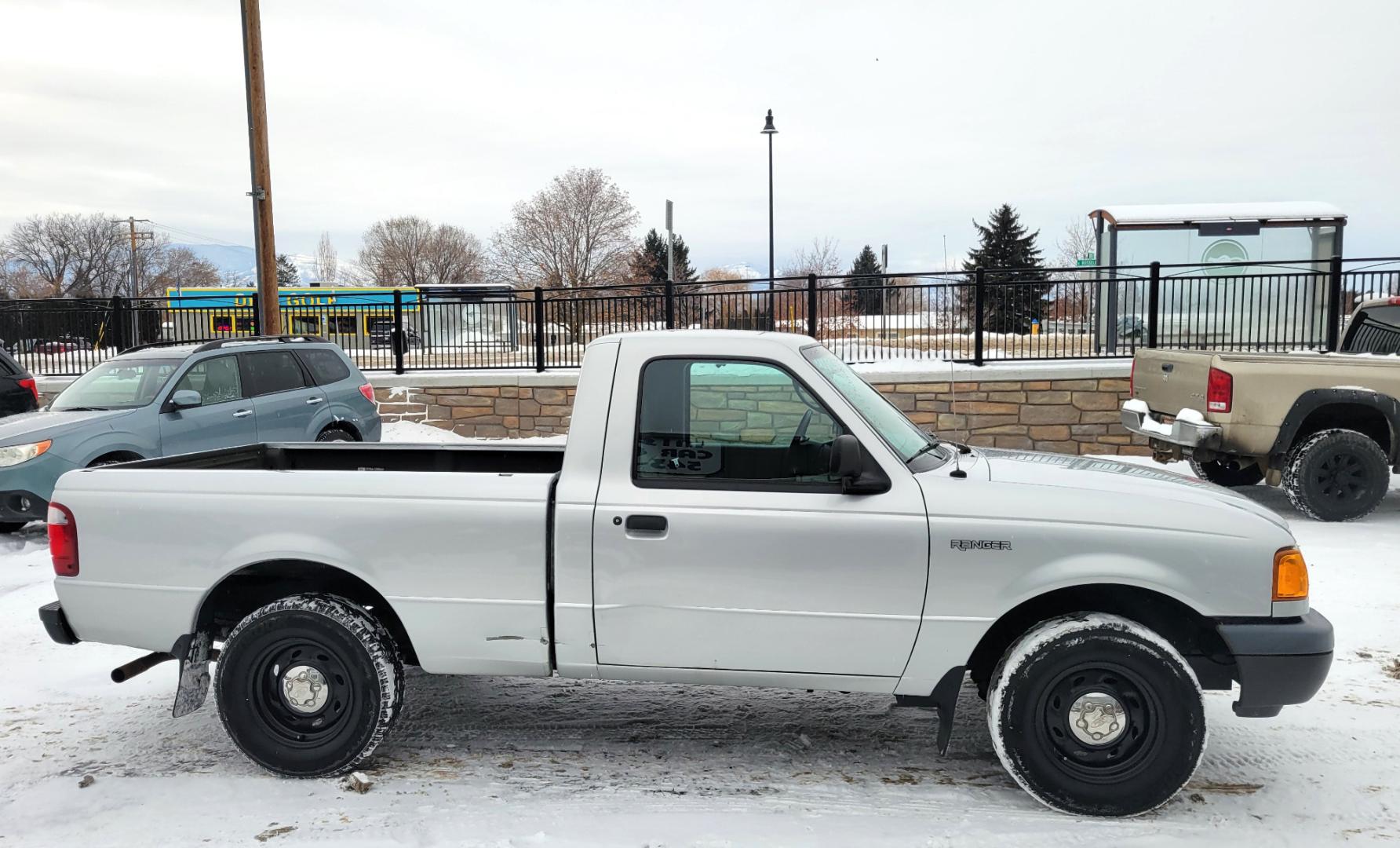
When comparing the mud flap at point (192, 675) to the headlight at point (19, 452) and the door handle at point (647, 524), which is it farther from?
the headlight at point (19, 452)

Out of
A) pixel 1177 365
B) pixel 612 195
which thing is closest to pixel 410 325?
pixel 1177 365

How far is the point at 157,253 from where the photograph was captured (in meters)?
85.0

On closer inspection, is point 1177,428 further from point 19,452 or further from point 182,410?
Result: point 19,452

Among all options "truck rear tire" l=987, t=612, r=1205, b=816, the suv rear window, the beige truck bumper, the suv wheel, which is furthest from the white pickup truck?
the suv rear window

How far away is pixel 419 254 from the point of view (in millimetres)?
67375

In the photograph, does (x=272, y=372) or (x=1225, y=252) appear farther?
(x=1225, y=252)

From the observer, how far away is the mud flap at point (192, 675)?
13.2 feet

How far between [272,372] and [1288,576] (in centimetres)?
920

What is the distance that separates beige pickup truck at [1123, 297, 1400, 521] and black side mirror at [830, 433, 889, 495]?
6.09 meters

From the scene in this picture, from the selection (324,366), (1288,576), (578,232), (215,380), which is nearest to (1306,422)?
(1288,576)

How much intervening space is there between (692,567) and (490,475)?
902 mm

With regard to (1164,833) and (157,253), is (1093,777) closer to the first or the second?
→ (1164,833)

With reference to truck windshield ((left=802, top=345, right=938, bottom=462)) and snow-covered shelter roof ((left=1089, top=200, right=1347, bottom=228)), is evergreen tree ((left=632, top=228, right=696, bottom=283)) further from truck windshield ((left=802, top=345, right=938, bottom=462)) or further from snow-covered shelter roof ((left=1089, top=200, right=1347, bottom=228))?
truck windshield ((left=802, top=345, right=938, bottom=462))

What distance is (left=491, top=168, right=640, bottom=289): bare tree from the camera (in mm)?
48812
